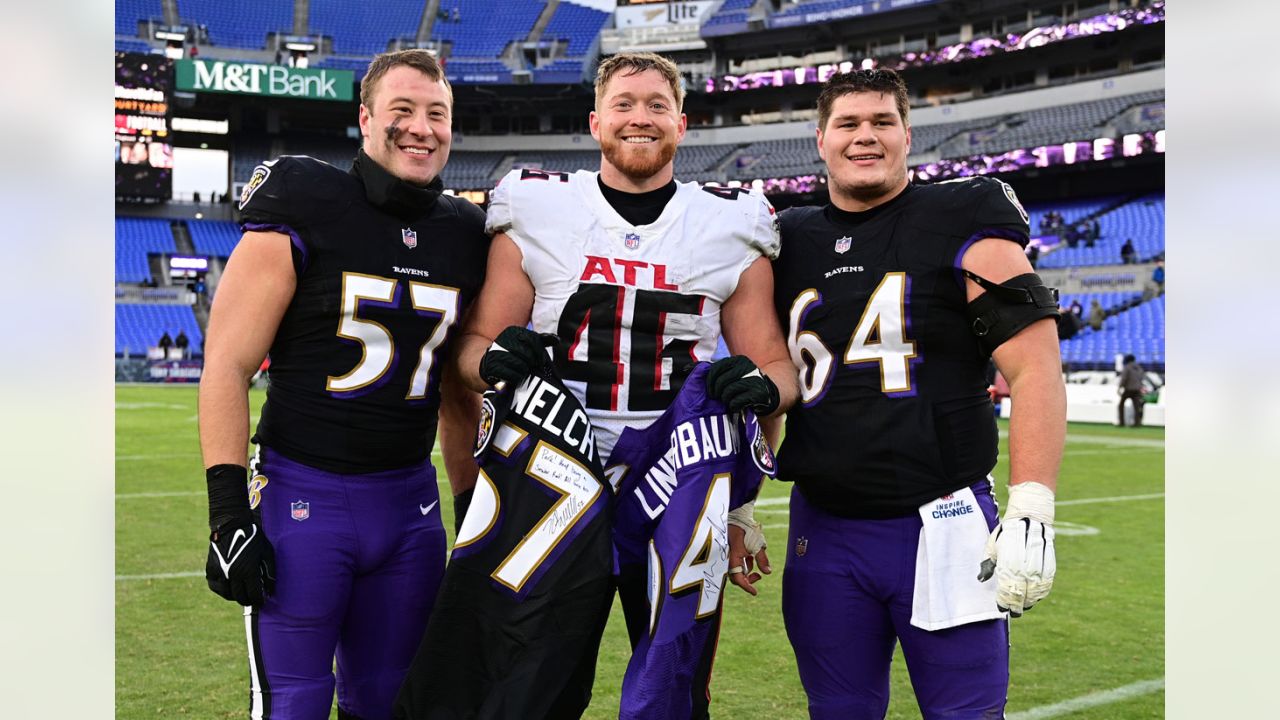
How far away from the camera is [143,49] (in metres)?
40.2

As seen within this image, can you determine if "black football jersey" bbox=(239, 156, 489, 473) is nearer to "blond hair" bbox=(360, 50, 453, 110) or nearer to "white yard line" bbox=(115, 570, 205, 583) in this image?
"blond hair" bbox=(360, 50, 453, 110)

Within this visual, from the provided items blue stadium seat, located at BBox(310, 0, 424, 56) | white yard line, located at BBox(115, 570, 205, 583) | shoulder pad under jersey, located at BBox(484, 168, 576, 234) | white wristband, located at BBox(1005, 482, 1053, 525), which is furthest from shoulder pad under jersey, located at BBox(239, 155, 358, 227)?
blue stadium seat, located at BBox(310, 0, 424, 56)

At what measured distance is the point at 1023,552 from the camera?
2432 millimetres

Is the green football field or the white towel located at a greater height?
the white towel

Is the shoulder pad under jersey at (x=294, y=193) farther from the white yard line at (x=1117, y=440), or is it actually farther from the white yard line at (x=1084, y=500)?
the white yard line at (x=1117, y=440)

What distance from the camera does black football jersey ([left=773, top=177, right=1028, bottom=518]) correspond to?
2748mm

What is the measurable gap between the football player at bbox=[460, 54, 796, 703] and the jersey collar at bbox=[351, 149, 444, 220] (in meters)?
0.21

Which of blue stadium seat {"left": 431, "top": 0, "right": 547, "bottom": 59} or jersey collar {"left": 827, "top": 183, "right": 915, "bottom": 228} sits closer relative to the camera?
jersey collar {"left": 827, "top": 183, "right": 915, "bottom": 228}

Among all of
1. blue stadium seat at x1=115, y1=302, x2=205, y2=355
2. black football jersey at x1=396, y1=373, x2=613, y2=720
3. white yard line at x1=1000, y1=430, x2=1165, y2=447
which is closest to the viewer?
black football jersey at x1=396, y1=373, x2=613, y2=720

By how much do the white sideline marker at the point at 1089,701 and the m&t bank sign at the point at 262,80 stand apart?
39985 mm

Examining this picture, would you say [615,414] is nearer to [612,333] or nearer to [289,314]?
[612,333]

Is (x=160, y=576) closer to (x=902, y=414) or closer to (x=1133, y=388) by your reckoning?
(x=902, y=414)

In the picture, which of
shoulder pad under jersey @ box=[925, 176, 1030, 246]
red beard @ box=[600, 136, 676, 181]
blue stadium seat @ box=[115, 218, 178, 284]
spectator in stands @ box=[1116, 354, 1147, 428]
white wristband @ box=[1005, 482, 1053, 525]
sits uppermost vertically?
blue stadium seat @ box=[115, 218, 178, 284]
